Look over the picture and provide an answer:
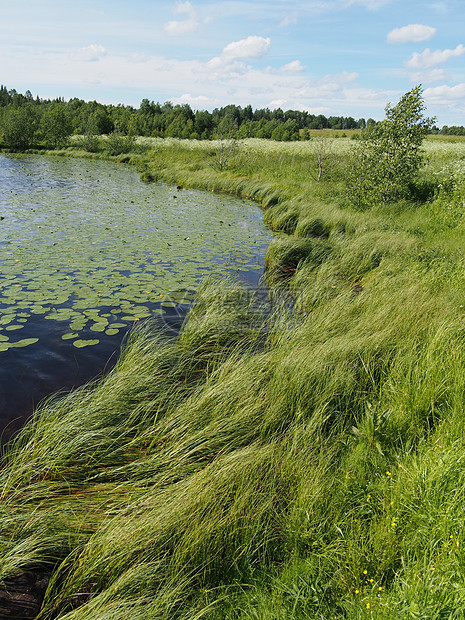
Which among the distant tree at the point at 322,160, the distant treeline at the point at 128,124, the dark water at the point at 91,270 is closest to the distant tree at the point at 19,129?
the distant treeline at the point at 128,124

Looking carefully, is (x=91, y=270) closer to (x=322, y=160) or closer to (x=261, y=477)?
(x=261, y=477)

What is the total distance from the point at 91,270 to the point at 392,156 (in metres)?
8.29

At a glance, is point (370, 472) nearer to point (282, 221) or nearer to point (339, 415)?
point (339, 415)

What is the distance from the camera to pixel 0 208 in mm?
11266

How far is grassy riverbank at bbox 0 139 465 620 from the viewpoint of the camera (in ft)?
5.88

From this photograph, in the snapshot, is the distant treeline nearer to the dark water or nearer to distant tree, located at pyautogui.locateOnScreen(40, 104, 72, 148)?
distant tree, located at pyautogui.locateOnScreen(40, 104, 72, 148)

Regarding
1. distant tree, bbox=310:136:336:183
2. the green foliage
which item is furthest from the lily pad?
Answer: distant tree, bbox=310:136:336:183

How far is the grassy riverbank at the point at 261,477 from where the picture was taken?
70.6 inches

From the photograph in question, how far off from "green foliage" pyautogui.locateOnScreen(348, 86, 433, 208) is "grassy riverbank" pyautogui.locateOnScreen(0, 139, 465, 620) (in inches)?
266

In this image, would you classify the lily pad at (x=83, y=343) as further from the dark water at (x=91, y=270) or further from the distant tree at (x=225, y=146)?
the distant tree at (x=225, y=146)

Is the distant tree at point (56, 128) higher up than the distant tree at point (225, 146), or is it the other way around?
the distant tree at point (56, 128)

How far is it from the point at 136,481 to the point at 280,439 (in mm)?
1037

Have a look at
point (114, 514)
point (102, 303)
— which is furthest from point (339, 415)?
point (102, 303)

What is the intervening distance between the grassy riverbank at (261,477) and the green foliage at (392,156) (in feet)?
22.1
